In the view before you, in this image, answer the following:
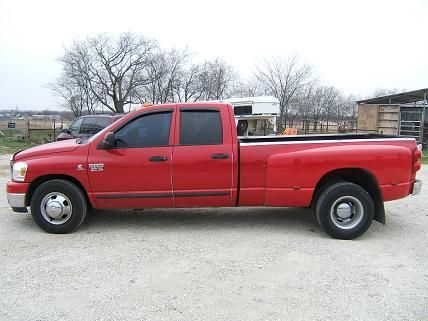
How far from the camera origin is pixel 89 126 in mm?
14414

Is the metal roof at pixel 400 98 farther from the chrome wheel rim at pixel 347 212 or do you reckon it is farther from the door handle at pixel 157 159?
the door handle at pixel 157 159

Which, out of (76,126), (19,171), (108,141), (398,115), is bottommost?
(19,171)

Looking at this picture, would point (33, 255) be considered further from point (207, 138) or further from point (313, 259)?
point (313, 259)

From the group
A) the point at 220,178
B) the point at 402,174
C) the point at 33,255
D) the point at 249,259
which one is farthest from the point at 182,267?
the point at 402,174

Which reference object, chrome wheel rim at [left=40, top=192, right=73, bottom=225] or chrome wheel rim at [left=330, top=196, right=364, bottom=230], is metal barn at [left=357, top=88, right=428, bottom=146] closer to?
chrome wheel rim at [left=330, top=196, right=364, bottom=230]

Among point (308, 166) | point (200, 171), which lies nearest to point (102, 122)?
point (200, 171)

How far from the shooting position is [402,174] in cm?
523

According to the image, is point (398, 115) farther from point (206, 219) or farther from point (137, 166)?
point (137, 166)

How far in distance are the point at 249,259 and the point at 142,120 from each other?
2345 mm

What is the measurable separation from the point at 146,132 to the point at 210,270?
2132 mm

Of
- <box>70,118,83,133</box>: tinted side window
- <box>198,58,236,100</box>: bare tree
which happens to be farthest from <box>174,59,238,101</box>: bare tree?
<box>70,118,83,133</box>: tinted side window

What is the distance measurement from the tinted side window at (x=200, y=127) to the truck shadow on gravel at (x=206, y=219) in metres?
1.28

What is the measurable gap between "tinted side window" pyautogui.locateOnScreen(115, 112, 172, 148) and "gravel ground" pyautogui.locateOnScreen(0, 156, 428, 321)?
1.23 meters

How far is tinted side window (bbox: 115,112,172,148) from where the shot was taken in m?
5.28
